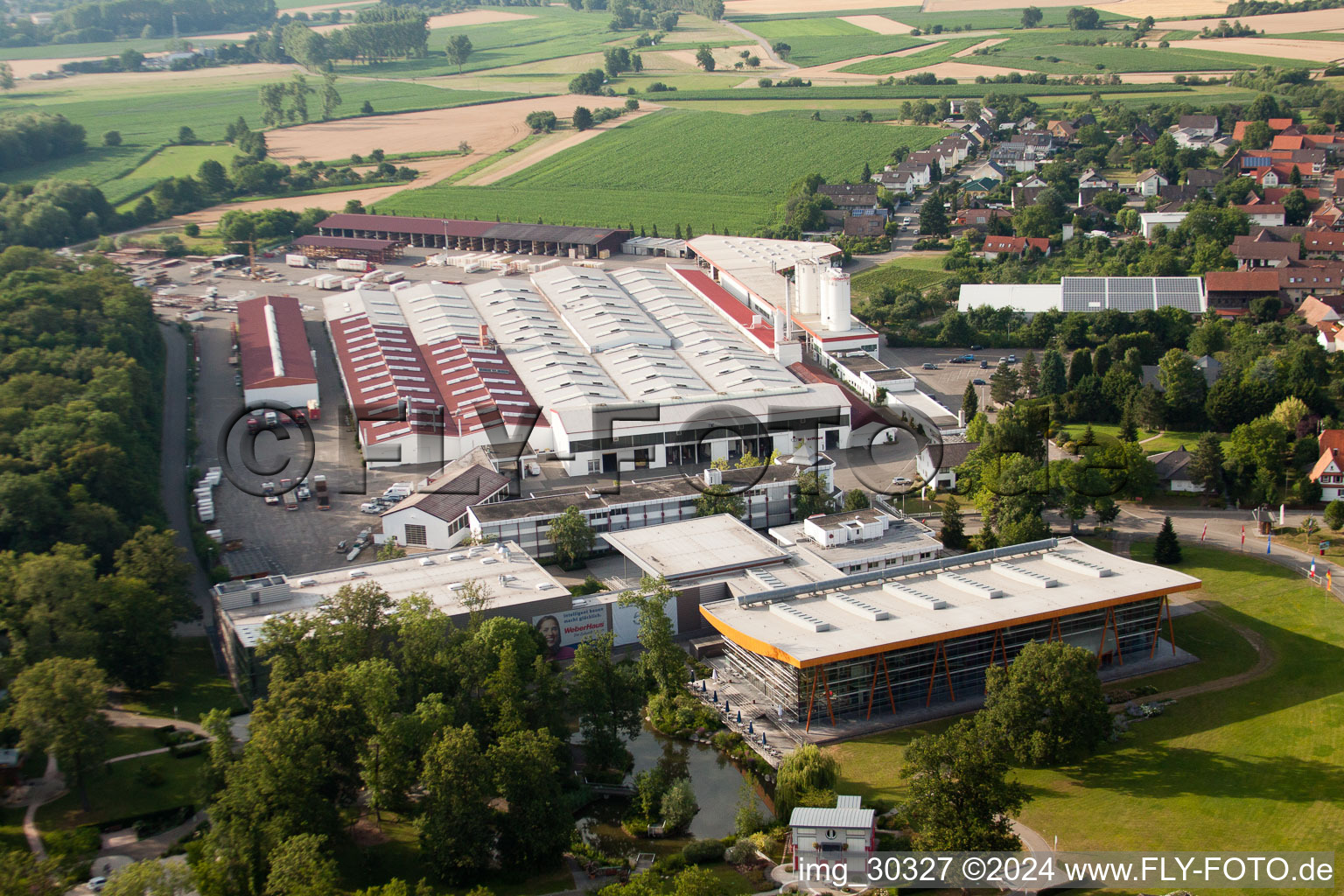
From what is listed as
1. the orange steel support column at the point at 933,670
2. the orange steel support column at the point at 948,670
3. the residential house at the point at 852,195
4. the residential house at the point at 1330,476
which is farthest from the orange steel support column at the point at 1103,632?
the residential house at the point at 852,195

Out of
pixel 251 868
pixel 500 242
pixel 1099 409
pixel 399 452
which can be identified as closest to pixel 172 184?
pixel 500 242

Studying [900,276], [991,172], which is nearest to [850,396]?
[900,276]

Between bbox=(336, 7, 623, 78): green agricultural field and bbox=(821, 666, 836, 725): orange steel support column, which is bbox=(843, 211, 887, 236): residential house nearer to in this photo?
bbox=(821, 666, 836, 725): orange steel support column

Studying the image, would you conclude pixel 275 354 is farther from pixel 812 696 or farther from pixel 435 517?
pixel 812 696

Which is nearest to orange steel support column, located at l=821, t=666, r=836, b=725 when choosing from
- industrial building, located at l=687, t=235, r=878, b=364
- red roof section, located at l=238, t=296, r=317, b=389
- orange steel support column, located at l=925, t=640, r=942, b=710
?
orange steel support column, located at l=925, t=640, r=942, b=710

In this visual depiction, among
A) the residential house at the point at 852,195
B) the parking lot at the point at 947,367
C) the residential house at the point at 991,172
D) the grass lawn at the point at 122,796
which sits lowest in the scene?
the grass lawn at the point at 122,796

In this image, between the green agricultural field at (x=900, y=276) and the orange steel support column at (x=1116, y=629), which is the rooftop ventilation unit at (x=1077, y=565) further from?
the green agricultural field at (x=900, y=276)

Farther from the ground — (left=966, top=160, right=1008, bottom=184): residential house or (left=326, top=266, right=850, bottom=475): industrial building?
(left=966, top=160, right=1008, bottom=184): residential house
